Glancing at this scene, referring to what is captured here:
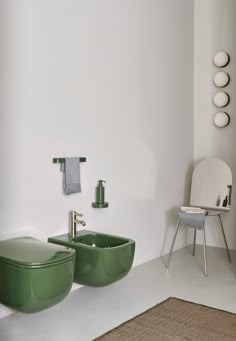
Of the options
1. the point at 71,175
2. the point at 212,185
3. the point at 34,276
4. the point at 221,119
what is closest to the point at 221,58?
the point at 221,119

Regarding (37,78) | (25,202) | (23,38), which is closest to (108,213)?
(25,202)

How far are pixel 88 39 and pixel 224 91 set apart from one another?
179 centimetres

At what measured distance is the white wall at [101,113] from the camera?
8.19ft

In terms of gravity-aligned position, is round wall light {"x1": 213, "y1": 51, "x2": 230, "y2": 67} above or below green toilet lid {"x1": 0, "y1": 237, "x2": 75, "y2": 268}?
above

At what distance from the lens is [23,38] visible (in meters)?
2.48

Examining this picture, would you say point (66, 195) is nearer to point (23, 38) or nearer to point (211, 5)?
point (23, 38)

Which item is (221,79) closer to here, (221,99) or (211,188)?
(221,99)

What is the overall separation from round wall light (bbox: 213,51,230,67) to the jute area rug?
2.52 m

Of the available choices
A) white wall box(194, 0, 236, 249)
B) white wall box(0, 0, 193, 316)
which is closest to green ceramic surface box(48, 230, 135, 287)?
white wall box(0, 0, 193, 316)

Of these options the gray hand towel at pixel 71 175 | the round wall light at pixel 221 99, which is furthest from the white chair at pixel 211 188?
the gray hand towel at pixel 71 175

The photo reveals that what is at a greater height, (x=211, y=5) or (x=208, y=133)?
(x=211, y=5)

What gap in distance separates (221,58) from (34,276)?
306 centimetres

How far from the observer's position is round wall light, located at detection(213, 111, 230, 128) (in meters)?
4.08

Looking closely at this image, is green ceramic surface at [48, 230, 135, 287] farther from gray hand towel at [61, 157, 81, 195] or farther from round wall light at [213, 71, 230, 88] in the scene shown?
round wall light at [213, 71, 230, 88]
